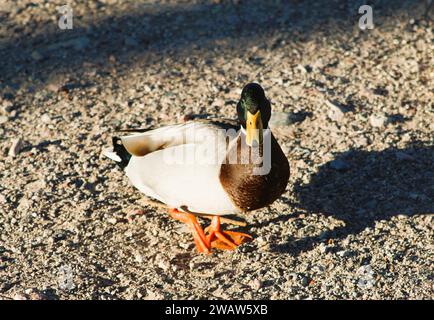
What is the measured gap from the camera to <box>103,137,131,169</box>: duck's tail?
17.5 feet

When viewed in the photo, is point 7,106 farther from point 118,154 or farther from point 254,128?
point 254,128

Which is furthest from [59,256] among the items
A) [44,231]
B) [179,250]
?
[179,250]

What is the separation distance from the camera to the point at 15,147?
580 centimetres

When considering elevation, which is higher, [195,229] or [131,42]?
[131,42]

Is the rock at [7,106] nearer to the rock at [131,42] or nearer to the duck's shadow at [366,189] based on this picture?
the rock at [131,42]

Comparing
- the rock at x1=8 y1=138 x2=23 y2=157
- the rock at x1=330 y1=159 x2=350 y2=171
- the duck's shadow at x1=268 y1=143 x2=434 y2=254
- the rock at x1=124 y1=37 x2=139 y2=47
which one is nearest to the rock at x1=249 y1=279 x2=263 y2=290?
the duck's shadow at x1=268 y1=143 x2=434 y2=254

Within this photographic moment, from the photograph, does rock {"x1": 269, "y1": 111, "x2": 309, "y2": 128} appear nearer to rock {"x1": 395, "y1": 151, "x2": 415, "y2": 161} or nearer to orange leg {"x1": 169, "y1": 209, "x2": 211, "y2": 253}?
rock {"x1": 395, "y1": 151, "x2": 415, "y2": 161}

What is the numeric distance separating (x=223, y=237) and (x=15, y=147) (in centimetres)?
171

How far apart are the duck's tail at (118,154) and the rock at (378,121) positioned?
1729 mm

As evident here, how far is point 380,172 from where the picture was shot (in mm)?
5434

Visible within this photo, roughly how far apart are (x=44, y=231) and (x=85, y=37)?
2.47 m

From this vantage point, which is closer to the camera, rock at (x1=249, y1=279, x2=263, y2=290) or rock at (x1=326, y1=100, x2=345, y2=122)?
rock at (x1=249, y1=279, x2=263, y2=290)

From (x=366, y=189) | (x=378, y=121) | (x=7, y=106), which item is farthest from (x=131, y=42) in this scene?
(x=366, y=189)

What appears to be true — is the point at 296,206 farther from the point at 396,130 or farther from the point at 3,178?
the point at 3,178
